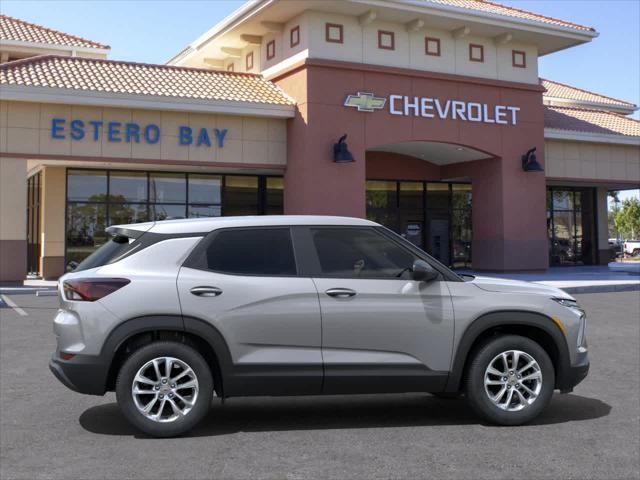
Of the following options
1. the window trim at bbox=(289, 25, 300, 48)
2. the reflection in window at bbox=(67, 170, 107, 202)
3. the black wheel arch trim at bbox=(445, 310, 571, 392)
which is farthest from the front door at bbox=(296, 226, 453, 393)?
the reflection in window at bbox=(67, 170, 107, 202)

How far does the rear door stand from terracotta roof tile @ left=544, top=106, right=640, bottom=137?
86.6 ft

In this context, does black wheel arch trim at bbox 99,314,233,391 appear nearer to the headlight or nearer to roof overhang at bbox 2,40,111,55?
the headlight

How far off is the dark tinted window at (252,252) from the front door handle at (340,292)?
0.35m

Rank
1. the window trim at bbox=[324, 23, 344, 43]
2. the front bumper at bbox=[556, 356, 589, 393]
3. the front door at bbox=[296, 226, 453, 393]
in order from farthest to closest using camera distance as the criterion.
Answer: the window trim at bbox=[324, 23, 344, 43] < the front bumper at bbox=[556, 356, 589, 393] < the front door at bbox=[296, 226, 453, 393]

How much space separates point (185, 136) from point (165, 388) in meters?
19.0

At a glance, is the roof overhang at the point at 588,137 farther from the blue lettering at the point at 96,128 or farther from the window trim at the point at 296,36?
the blue lettering at the point at 96,128

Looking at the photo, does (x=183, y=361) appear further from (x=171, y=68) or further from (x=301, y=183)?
(x=171, y=68)

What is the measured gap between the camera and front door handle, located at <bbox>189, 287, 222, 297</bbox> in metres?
5.79

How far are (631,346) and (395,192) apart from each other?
20.7 m

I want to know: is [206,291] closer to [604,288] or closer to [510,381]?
[510,381]

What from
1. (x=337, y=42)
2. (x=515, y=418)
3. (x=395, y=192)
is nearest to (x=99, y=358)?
(x=515, y=418)

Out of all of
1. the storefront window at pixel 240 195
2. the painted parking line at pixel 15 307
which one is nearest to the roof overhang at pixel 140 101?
the storefront window at pixel 240 195

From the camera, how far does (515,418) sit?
6098 millimetres

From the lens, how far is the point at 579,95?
3959cm
